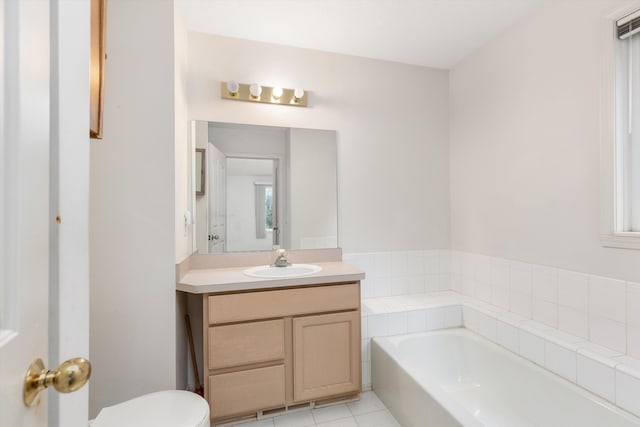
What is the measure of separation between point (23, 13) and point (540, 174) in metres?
2.37

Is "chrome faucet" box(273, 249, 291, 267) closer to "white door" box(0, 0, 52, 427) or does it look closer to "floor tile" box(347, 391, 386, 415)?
"floor tile" box(347, 391, 386, 415)

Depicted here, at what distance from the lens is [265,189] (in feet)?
7.79

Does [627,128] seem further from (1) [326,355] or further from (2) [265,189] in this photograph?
(2) [265,189]

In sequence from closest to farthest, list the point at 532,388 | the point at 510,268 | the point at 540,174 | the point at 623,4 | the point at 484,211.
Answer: the point at 623,4, the point at 532,388, the point at 540,174, the point at 510,268, the point at 484,211

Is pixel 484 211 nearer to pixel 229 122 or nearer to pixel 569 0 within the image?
pixel 569 0

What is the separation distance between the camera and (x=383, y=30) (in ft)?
7.23

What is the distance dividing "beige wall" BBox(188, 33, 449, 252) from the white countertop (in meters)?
0.59

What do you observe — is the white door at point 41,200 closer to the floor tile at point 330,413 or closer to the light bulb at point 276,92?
the floor tile at point 330,413

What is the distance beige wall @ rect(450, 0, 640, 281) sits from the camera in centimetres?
168

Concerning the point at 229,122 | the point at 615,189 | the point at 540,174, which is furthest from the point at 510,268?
the point at 229,122

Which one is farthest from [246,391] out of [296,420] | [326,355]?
[326,355]

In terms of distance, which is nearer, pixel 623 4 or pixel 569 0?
pixel 623 4

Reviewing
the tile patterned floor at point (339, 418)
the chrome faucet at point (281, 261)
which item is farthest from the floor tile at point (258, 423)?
the chrome faucet at point (281, 261)

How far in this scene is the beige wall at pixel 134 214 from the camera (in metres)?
1.65
